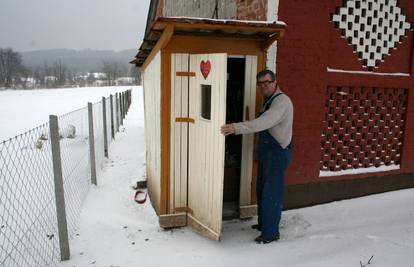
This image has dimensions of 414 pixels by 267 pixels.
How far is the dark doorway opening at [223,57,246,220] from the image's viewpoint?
5262 millimetres

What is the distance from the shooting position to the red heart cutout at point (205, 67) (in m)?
3.78

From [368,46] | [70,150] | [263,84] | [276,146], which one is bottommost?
[70,150]

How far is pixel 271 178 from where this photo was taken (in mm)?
3945

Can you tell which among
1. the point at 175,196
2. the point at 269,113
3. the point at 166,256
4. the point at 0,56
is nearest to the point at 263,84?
the point at 269,113

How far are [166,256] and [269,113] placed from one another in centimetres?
199

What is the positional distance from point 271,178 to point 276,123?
69 cm

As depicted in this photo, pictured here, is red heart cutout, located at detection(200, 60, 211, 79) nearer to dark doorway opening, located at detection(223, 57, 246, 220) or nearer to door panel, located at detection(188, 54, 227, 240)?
door panel, located at detection(188, 54, 227, 240)

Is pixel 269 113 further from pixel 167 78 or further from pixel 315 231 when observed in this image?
pixel 315 231

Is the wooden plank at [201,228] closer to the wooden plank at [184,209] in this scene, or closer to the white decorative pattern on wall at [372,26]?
the wooden plank at [184,209]

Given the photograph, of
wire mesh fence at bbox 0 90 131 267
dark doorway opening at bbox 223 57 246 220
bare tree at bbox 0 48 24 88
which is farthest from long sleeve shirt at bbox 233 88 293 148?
bare tree at bbox 0 48 24 88

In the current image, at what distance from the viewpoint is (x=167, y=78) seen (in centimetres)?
410

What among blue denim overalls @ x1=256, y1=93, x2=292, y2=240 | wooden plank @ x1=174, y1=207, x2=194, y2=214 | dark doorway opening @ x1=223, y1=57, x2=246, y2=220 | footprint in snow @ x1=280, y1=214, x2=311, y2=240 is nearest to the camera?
blue denim overalls @ x1=256, y1=93, x2=292, y2=240

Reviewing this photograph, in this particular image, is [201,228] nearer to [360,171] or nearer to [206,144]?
[206,144]

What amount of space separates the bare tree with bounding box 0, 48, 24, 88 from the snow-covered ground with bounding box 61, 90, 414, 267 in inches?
3877
